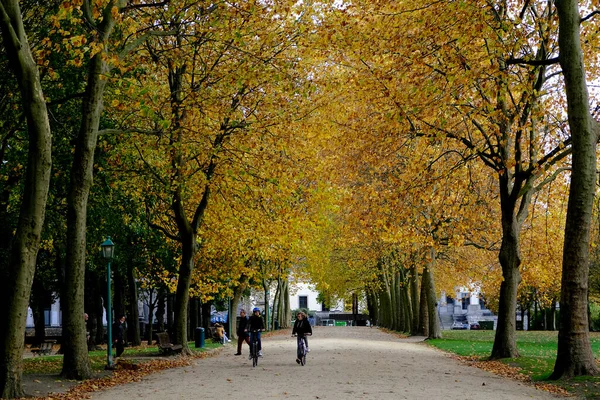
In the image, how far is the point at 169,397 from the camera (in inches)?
532

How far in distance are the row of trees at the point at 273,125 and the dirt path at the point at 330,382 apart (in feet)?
6.69

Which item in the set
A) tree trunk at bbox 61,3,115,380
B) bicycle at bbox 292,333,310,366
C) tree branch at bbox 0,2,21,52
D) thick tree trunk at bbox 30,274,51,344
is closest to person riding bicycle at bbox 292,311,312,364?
bicycle at bbox 292,333,310,366

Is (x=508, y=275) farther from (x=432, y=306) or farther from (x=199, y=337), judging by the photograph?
(x=432, y=306)

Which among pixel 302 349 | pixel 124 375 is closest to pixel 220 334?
pixel 302 349

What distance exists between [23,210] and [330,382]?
6923 millimetres

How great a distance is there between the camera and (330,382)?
51.8ft

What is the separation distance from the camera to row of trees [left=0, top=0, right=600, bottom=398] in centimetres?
1523

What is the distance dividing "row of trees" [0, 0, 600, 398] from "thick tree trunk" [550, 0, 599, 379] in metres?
0.04

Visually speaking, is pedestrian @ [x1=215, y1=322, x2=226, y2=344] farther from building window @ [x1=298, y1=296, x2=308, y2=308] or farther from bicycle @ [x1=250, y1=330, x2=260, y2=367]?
building window @ [x1=298, y1=296, x2=308, y2=308]

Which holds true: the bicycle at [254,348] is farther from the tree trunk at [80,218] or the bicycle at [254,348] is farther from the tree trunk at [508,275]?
the tree trunk at [508,275]

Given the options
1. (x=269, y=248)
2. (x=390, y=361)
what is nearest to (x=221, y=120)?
(x=269, y=248)

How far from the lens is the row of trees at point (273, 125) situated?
15234 millimetres

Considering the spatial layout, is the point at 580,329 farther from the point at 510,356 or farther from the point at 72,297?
the point at 72,297

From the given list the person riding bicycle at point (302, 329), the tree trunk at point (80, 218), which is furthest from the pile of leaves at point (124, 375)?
the person riding bicycle at point (302, 329)
